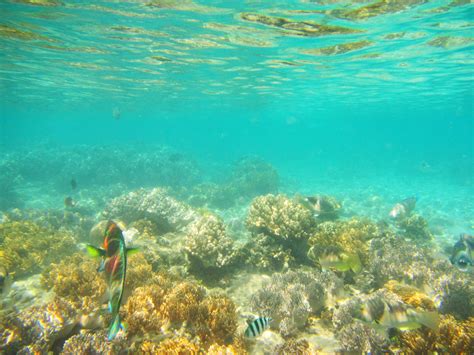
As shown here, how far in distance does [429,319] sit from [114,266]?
420cm

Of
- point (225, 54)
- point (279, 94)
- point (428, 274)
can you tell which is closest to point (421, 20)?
point (225, 54)

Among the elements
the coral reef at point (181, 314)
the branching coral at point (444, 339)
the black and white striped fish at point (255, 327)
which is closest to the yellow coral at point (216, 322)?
the coral reef at point (181, 314)

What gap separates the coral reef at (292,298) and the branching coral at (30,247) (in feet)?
22.8

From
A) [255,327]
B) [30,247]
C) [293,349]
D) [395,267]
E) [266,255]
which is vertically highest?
[255,327]

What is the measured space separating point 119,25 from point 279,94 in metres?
26.7

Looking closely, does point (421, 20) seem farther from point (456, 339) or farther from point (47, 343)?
point (47, 343)

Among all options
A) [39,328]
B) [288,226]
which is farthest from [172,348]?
[288,226]

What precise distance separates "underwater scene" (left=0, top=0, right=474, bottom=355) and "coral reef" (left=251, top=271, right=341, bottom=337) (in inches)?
1.5

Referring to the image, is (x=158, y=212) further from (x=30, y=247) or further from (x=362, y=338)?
(x=362, y=338)

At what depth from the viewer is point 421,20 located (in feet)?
44.1

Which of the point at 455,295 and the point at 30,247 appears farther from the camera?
the point at 30,247

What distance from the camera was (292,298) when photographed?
5.55m

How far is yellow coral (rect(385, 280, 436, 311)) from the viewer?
5117 mm

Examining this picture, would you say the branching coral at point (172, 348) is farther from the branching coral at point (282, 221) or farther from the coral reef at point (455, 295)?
the coral reef at point (455, 295)
